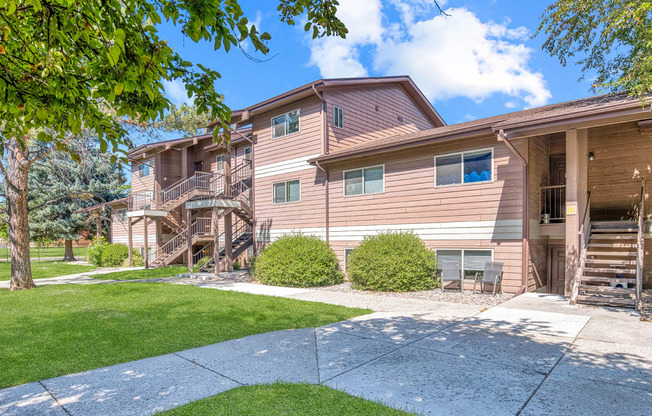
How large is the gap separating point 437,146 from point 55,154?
1277 centimetres

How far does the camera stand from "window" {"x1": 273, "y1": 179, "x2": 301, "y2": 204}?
15352 mm

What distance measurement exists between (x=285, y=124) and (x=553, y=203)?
32.7ft

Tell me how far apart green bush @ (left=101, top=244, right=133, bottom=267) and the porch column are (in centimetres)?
2178

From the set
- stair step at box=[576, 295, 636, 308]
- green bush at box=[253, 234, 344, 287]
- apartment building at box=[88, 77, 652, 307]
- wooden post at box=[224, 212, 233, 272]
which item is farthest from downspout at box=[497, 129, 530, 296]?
wooden post at box=[224, 212, 233, 272]

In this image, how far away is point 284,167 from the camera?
15.7 m

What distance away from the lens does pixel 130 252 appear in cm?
2119

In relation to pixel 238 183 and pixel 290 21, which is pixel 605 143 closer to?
pixel 290 21

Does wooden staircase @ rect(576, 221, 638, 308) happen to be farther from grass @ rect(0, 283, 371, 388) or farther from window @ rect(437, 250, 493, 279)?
grass @ rect(0, 283, 371, 388)

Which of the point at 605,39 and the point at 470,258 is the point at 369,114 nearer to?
the point at 470,258

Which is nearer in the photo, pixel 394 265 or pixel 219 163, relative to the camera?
pixel 394 265

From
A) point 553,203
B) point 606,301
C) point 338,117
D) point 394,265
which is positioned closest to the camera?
point 606,301

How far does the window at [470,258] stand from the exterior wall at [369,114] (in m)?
5.86

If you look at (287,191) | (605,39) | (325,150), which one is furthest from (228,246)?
(605,39)

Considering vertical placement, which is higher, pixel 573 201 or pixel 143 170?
pixel 143 170
